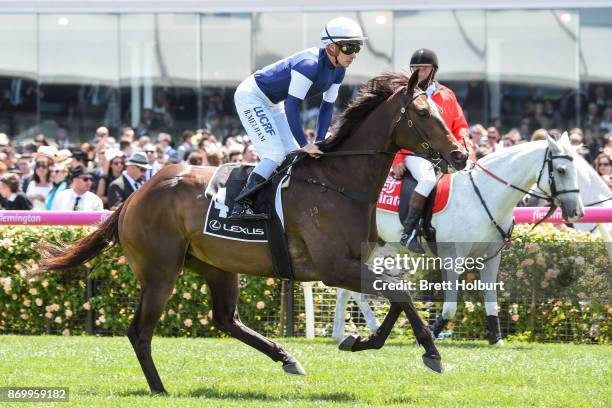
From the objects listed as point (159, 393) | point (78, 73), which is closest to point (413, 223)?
point (159, 393)

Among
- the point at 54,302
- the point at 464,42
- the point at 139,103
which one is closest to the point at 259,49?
the point at 139,103

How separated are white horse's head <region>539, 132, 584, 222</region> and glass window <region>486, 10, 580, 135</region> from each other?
892 centimetres

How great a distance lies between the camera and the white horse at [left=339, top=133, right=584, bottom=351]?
928 cm

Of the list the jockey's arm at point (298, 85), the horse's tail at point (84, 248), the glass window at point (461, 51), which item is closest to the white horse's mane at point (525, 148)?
the jockey's arm at point (298, 85)

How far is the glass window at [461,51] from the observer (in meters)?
18.4

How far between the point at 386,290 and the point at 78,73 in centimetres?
1362

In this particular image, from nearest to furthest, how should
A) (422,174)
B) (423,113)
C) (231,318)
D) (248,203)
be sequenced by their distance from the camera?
(423,113)
(248,203)
(231,318)
(422,174)

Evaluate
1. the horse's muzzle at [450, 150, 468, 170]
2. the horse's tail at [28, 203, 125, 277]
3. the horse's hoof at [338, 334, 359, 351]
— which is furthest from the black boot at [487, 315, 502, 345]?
the horse's tail at [28, 203, 125, 277]

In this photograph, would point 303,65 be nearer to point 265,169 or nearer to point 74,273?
point 265,169

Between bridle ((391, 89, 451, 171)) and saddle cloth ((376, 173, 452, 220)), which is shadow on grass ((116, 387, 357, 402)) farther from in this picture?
saddle cloth ((376, 173, 452, 220))

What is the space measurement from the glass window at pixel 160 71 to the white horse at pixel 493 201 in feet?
32.8

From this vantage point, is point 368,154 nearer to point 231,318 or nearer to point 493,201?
point 231,318

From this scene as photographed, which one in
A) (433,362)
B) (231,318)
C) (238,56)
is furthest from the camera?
(238,56)

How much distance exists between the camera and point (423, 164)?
9805mm
